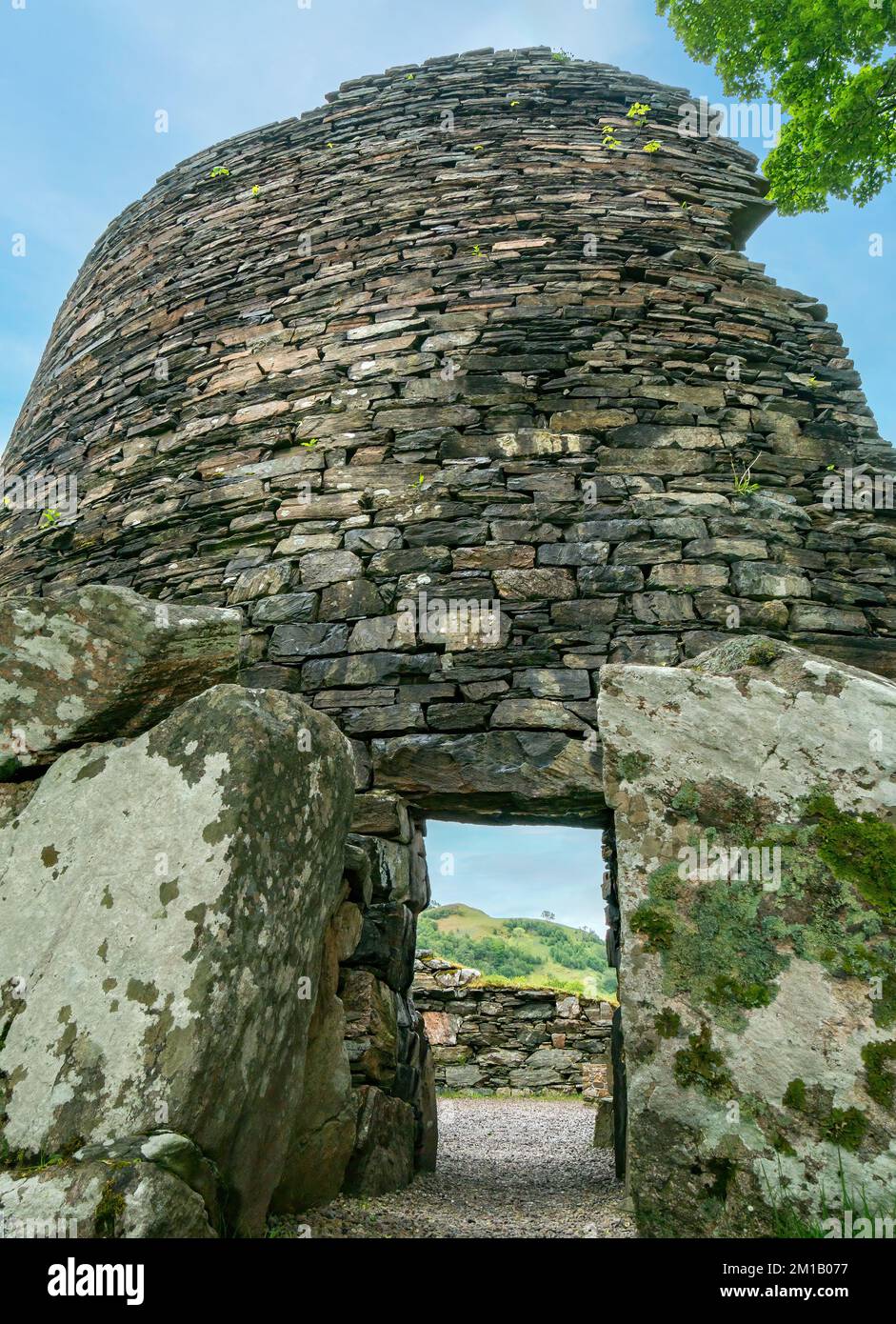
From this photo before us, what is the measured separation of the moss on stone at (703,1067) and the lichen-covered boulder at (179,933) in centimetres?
102

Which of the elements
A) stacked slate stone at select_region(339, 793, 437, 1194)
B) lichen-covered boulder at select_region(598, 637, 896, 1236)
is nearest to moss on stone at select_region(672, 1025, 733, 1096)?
lichen-covered boulder at select_region(598, 637, 896, 1236)

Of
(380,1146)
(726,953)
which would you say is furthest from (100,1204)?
(380,1146)

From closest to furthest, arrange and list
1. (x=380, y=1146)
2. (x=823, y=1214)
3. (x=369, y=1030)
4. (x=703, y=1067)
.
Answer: (x=823, y=1214), (x=703, y=1067), (x=380, y=1146), (x=369, y=1030)

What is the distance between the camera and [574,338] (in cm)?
550

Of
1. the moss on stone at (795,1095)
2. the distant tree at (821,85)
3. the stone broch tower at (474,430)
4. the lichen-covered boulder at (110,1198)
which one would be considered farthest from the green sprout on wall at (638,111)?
the lichen-covered boulder at (110,1198)

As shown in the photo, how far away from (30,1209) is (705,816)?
6.03 feet

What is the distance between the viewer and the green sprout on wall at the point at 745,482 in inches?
197

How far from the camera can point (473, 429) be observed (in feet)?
17.2

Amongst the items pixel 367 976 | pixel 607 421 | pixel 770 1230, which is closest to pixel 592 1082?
pixel 367 976

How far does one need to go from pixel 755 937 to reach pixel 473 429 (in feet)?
12.2

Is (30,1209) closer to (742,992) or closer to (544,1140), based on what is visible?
(742,992)

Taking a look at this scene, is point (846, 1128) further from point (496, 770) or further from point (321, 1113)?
point (496, 770)

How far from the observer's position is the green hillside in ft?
59.8

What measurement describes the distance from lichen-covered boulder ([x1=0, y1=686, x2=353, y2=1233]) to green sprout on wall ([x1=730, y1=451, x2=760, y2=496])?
3408 mm
